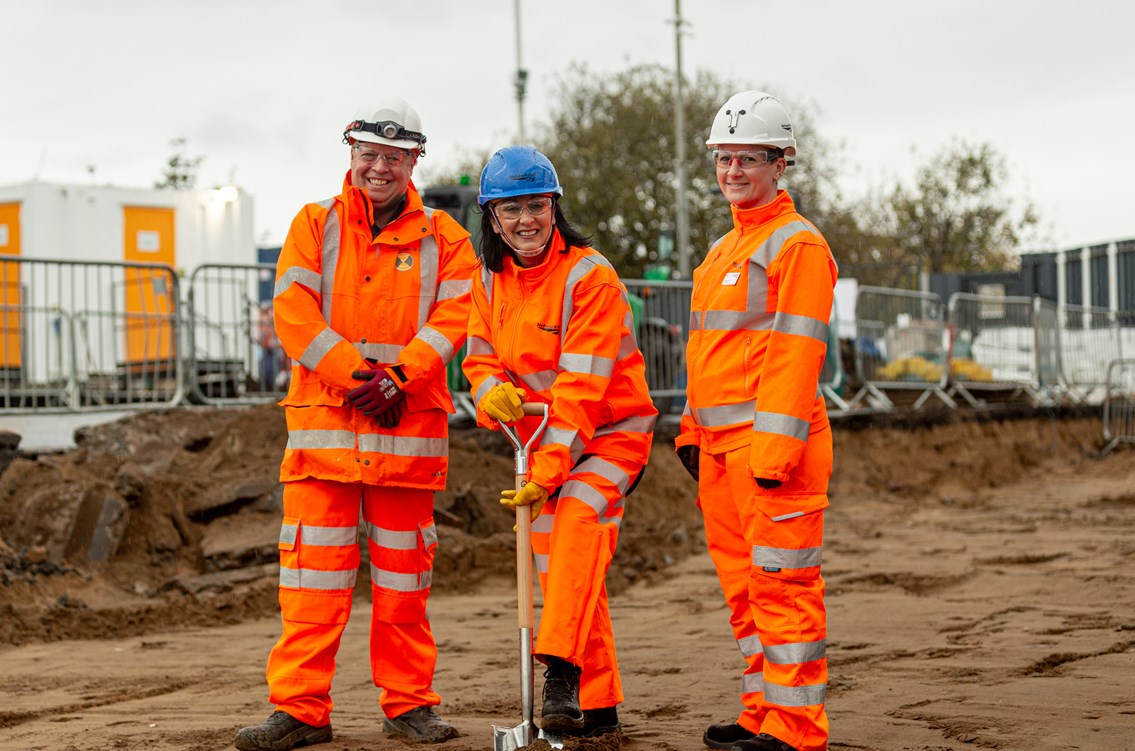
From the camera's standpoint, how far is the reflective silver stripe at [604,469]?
17.0ft

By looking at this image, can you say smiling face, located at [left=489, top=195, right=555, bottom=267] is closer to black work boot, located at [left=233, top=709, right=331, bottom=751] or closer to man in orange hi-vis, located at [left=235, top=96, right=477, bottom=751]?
man in orange hi-vis, located at [left=235, top=96, right=477, bottom=751]

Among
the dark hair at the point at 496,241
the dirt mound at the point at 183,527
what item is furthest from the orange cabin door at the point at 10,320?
the dark hair at the point at 496,241

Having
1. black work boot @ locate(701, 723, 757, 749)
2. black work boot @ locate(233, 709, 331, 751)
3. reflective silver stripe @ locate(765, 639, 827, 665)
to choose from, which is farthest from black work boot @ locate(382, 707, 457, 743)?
reflective silver stripe @ locate(765, 639, 827, 665)

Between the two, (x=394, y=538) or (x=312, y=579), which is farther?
(x=394, y=538)

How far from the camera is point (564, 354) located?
5160 millimetres

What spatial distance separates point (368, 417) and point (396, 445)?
0.15m

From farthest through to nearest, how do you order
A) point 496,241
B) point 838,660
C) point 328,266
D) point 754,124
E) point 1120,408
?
point 1120,408 → point 838,660 → point 328,266 → point 496,241 → point 754,124

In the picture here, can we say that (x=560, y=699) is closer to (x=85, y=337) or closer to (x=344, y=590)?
(x=344, y=590)

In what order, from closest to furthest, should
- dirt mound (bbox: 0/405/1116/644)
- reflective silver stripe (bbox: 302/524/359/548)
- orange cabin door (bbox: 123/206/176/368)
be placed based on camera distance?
1. reflective silver stripe (bbox: 302/524/359/548)
2. dirt mound (bbox: 0/405/1116/644)
3. orange cabin door (bbox: 123/206/176/368)

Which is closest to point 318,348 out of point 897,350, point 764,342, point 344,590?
point 344,590

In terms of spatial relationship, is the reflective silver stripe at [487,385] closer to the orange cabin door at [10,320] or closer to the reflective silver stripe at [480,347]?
the reflective silver stripe at [480,347]

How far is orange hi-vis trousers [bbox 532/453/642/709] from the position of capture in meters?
4.97

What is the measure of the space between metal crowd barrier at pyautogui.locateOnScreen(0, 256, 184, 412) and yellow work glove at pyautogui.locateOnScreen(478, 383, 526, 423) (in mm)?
8147

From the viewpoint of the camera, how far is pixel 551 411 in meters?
5.11
